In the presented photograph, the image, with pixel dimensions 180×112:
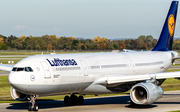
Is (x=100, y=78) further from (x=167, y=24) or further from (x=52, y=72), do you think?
(x=167, y=24)

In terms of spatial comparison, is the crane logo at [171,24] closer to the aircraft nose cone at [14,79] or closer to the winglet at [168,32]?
the winglet at [168,32]

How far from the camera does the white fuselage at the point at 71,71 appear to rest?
21.1m

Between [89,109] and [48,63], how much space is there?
5236mm

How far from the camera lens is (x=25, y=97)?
80.1 ft

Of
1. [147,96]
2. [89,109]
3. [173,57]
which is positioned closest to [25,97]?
[89,109]

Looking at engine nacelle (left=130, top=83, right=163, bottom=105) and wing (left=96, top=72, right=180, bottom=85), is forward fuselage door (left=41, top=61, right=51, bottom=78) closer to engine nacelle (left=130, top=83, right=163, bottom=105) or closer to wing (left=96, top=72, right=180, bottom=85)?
wing (left=96, top=72, right=180, bottom=85)

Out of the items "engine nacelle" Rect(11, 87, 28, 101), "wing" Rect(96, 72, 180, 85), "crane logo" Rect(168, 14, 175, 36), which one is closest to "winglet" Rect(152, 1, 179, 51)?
"crane logo" Rect(168, 14, 175, 36)

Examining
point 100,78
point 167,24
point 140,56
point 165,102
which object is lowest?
point 165,102

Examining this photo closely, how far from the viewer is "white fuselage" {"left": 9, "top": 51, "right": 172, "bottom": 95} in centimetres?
2112

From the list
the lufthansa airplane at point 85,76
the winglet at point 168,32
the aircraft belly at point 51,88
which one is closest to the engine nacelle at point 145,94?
the lufthansa airplane at point 85,76

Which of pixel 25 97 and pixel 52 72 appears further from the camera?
pixel 25 97

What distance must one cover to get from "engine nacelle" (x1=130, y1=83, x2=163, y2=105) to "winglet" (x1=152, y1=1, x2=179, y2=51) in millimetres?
11689

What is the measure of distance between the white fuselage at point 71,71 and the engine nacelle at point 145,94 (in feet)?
8.68

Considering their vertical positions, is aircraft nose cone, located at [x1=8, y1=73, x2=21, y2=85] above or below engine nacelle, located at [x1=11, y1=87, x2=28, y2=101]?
above
